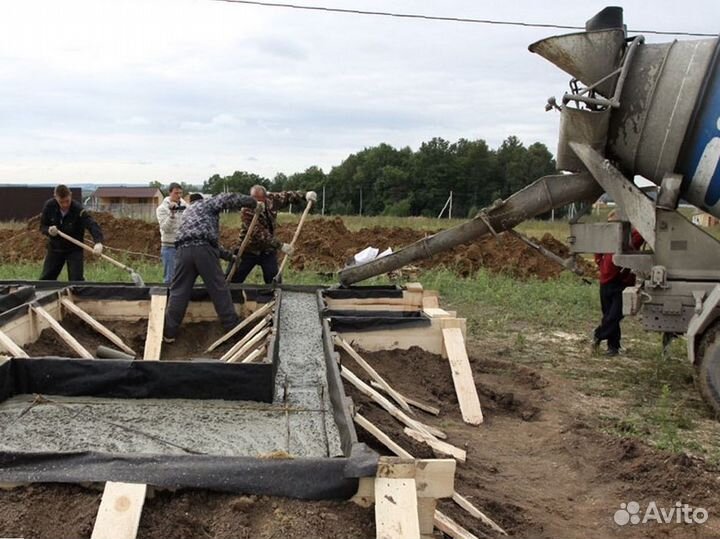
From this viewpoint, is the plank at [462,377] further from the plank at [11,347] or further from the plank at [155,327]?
the plank at [11,347]

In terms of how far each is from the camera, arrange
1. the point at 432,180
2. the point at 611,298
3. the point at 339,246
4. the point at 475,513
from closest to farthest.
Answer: the point at 475,513, the point at 611,298, the point at 339,246, the point at 432,180

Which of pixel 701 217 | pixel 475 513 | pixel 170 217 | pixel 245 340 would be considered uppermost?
pixel 170 217

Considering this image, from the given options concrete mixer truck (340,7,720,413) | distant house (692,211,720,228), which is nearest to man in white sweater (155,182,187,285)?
concrete mixer truck (340,7,720,413)

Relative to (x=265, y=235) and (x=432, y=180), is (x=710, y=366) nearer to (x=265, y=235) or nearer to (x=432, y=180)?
(x=265, y=235)

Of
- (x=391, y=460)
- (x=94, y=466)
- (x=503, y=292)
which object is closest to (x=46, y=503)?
(x=94, y=466)

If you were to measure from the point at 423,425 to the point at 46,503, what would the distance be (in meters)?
2.68

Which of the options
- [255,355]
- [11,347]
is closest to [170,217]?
[11,347]

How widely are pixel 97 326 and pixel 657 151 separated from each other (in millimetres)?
5322

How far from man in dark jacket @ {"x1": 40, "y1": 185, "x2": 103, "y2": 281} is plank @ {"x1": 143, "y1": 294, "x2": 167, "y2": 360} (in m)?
1.90

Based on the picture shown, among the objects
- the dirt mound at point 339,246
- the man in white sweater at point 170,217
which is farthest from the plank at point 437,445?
the dirt mound at point 339,246

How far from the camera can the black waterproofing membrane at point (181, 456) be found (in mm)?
2680

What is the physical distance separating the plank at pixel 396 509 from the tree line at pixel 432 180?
125 ft

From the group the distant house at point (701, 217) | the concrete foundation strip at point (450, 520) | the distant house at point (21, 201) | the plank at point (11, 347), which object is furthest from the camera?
the distant house at point (21, 201)

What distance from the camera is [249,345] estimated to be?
535cm
